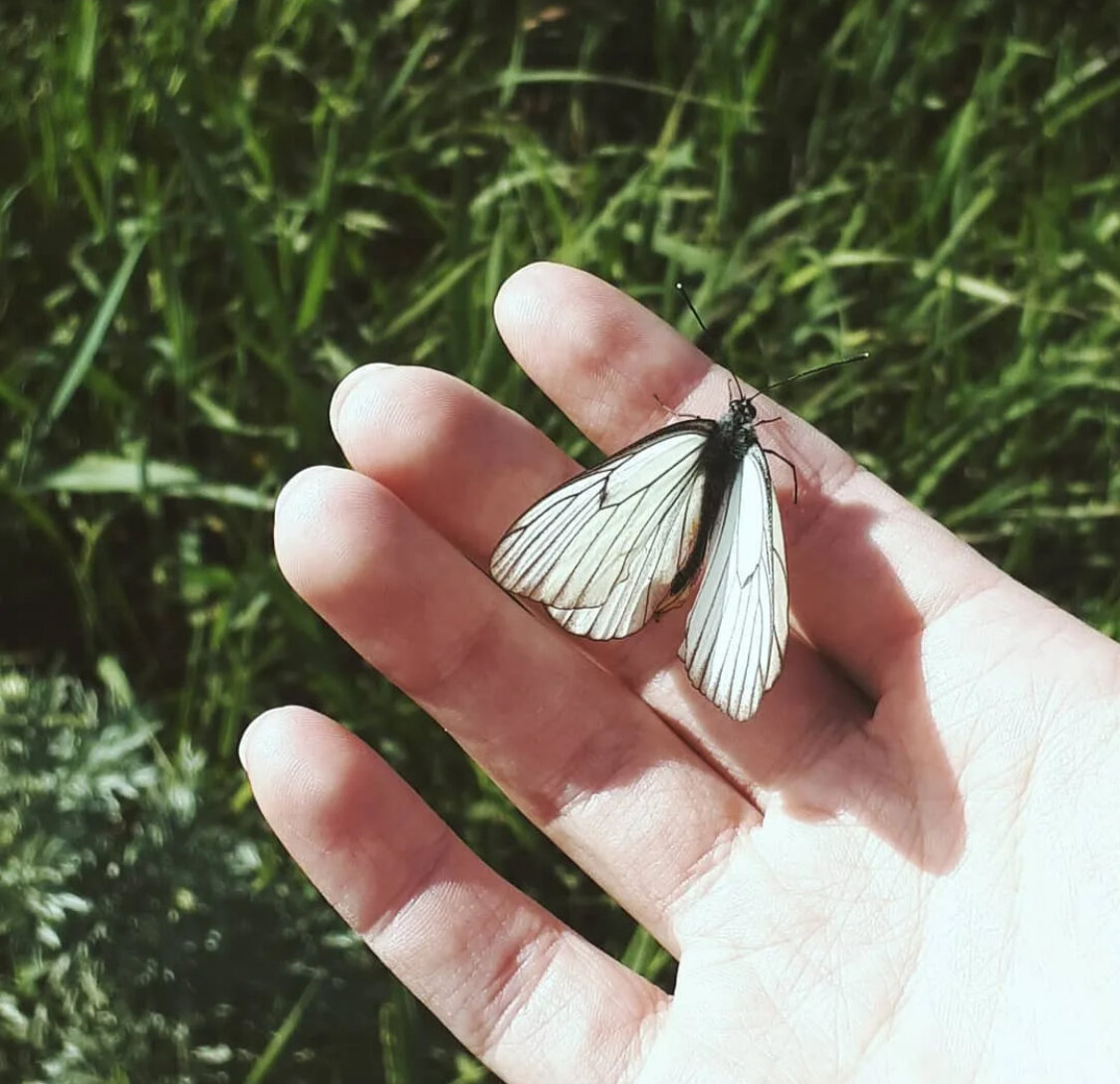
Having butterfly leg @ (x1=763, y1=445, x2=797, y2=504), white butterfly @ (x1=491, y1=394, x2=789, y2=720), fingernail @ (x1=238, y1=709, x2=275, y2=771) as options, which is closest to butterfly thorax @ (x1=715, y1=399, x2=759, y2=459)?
white butterfly @ (x1=491, y1=394, x2=789, y2=720)

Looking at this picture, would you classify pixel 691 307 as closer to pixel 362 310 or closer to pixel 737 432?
pixel 737 432

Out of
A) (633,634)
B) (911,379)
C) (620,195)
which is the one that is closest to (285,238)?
(620,195)

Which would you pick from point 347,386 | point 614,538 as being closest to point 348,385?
point 347,386

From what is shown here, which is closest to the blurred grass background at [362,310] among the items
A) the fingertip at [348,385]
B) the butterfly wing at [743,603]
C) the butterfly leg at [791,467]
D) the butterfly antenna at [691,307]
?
the butterfly antenna at [691,307]

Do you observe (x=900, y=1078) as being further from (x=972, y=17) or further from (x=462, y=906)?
(x=972, y=17)

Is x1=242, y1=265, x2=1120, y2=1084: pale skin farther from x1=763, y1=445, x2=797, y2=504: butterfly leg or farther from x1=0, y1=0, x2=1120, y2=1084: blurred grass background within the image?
x1=0, y1=0, x2=1120, y2=1084: blurred grass background

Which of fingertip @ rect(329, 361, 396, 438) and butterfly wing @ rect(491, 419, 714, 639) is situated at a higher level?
fingertip @ rect(329, 361, 396, 438)

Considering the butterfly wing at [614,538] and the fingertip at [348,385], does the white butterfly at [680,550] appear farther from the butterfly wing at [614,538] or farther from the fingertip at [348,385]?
the fingertip at [348,385]
